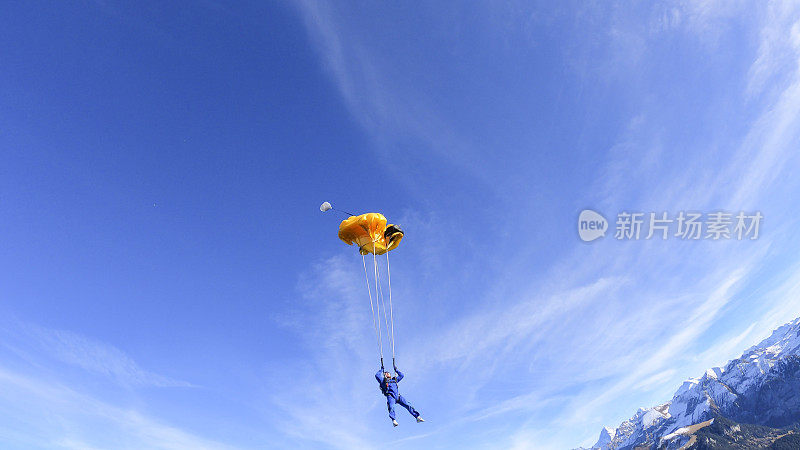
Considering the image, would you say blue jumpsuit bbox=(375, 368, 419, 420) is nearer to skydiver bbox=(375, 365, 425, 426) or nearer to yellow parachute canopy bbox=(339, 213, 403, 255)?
skydiver bbox=(375, 365, 425, 426)

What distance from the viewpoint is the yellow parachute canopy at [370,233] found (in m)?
29.4

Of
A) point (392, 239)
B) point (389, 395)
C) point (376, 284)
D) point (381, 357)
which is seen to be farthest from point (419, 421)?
point (392, 239)

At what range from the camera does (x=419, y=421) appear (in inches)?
986

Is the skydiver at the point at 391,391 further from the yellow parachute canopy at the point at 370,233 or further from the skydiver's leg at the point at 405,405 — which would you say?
the yellow parachute canopy at the point at 370,233

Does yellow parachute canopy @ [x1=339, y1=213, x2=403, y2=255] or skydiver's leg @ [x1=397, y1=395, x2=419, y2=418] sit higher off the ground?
yellow parachute canopy @ [x1=339, y1=213, x2=403, y2=255]

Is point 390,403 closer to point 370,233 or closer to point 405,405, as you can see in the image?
point 405,405

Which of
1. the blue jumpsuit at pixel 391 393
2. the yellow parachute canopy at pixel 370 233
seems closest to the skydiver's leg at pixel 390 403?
the blue jumpsuit at pixel 391 393

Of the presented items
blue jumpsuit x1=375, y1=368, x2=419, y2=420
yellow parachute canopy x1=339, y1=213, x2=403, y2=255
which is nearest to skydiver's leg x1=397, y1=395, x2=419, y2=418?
blue jumpsuit x1=375, y1=368, x2=419, y2=420

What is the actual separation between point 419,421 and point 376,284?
9212 mm

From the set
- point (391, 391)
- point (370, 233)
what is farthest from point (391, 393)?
point (370, 233)

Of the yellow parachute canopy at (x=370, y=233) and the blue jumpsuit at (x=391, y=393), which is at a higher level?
the yellow parachute canopy at (x=370, y=233)

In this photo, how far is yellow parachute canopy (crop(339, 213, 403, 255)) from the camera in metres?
29.4

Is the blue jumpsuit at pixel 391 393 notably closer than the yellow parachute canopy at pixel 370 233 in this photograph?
Yes

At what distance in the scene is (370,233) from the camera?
29.2 m
